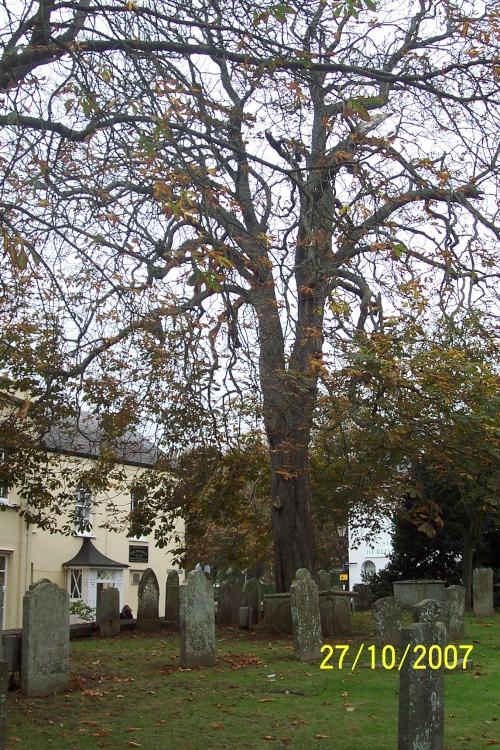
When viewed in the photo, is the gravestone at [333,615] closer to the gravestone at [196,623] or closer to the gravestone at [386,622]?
the gravestone at [386,622]

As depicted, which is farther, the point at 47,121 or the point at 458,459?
the point at 458,459

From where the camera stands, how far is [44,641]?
33.1 ft

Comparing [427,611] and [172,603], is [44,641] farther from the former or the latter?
[172,603]

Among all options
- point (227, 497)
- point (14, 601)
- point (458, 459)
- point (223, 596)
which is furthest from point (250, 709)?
point (14, 601)

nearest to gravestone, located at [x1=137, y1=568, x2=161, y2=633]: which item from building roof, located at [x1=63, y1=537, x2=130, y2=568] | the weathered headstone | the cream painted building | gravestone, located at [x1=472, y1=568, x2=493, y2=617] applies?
the weathered headstone

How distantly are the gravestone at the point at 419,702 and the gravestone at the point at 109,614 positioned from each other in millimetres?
10655

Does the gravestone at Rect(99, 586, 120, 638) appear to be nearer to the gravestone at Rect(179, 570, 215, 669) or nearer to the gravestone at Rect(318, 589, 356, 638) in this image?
the gravestone at Rect(318, 589, 356, 638)

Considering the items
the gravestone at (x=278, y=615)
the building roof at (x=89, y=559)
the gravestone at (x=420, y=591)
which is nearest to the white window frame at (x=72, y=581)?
the building roof at (x=89, y=559)

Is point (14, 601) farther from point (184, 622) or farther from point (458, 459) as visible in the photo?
point (458, 459)

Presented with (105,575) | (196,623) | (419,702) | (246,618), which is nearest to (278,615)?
(246,618)

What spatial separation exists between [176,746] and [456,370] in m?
7.89

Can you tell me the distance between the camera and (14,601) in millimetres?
25859

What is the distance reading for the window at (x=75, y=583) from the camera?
30.5 metres

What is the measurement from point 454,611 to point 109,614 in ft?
22.8
